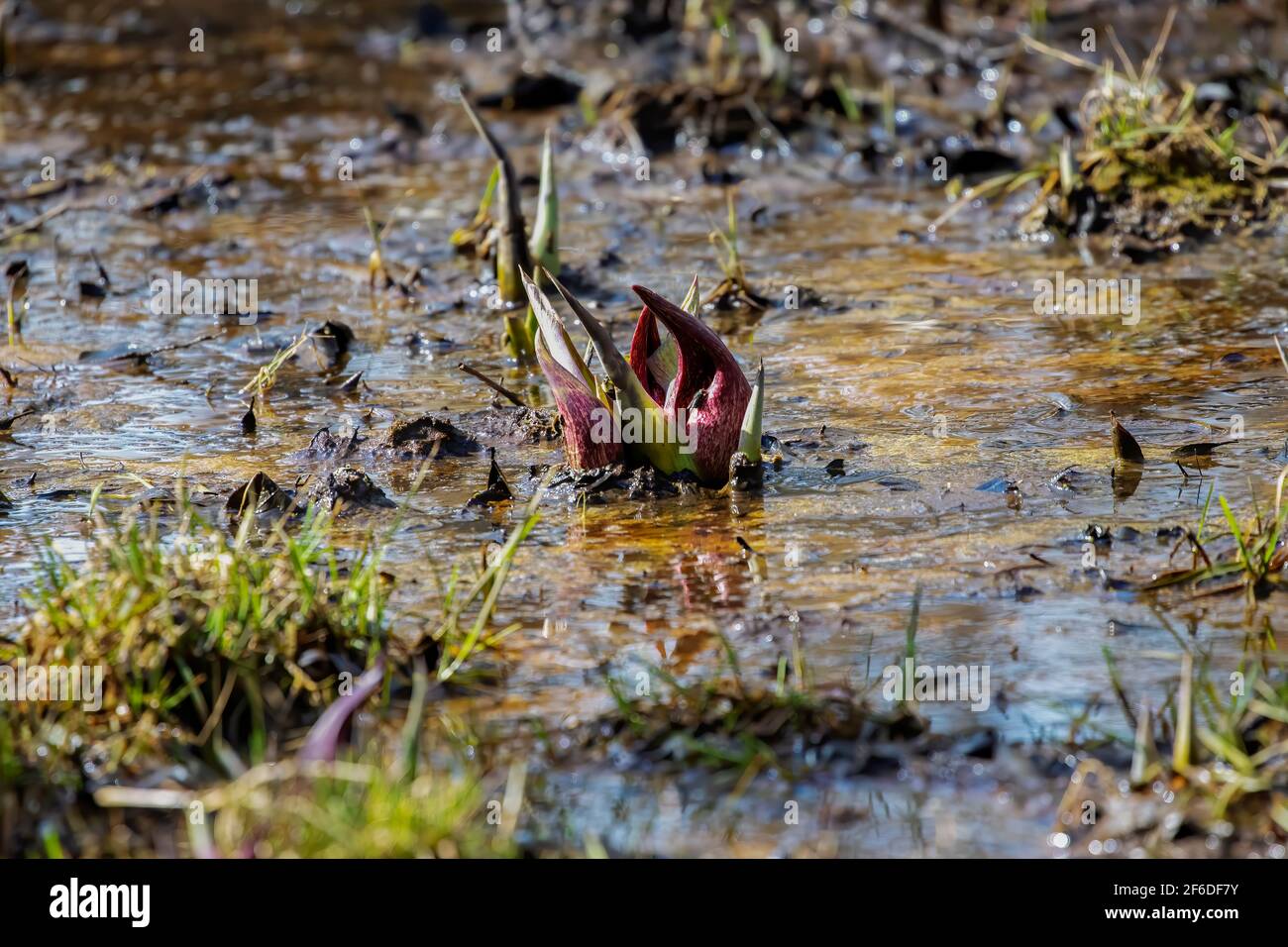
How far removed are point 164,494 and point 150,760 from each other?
1.53m

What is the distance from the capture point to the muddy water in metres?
3.29

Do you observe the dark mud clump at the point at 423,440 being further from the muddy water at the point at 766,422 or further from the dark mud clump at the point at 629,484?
the dark mud clump at the point at 629,484

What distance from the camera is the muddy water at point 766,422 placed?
3.29 m

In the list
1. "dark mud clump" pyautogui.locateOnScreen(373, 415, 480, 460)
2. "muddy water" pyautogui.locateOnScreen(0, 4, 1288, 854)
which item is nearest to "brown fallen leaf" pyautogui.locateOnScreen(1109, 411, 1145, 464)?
"muddy water" pyautogui.locateOnScreen(0, 4, 1288, 854)

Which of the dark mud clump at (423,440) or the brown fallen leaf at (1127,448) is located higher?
the brown fallen leaf at (1127,448)

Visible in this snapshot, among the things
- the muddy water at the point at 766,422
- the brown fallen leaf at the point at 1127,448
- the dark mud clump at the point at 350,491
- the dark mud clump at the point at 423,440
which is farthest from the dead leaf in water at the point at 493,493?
the brown fallen leaf at the point at 1127,448

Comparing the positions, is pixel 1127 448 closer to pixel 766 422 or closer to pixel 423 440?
pixel 766 422

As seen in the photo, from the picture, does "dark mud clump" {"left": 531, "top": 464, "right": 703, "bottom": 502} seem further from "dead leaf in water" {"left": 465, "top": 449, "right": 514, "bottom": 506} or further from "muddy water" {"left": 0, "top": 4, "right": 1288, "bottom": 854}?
"dead leaf in water" {"left": 465, "top": 449, "right": 514, "bottom": 506}

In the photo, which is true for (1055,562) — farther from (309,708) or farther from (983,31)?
(983,31)

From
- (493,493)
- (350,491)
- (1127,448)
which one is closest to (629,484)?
(493,493)

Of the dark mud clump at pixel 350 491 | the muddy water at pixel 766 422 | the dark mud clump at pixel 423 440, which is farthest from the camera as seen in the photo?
the dark mud clump at pixel 423 440

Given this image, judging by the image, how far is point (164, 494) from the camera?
178 inches

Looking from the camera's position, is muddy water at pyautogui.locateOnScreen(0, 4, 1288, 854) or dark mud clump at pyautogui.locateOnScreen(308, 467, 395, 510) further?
dark mud clump at pyautogui.locateOnScreen(308, 467, 395, 510)

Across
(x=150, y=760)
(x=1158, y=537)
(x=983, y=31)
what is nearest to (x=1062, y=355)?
(x=1158, y=537)
